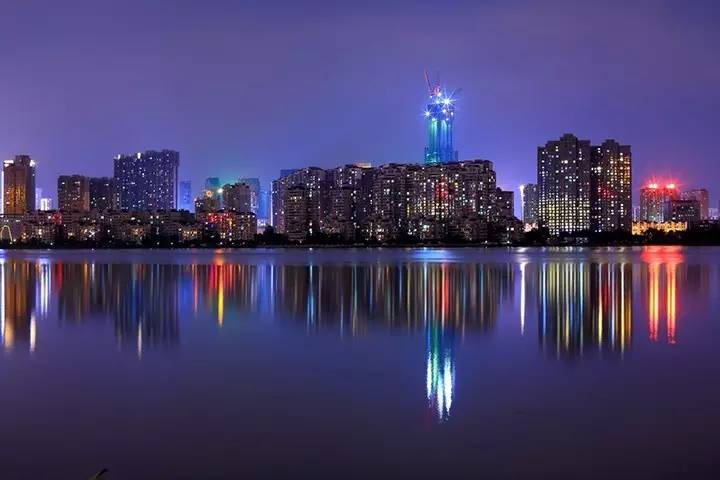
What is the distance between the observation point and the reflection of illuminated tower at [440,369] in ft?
33.3

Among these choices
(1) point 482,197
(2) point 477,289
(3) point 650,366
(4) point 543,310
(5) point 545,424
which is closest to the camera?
(5) point 545,424

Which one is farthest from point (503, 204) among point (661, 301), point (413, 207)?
point (661, 301)

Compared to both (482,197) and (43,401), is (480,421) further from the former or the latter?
(482,197)

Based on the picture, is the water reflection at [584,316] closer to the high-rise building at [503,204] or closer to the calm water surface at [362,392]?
the calm water surface at [362,392]

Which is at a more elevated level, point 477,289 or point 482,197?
point 482,197

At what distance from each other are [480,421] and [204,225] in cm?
18910

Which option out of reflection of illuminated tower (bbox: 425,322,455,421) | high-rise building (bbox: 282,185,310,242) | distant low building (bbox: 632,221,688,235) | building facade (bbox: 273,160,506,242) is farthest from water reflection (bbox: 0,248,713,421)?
distant low building (bbox: 632,221,688,235)

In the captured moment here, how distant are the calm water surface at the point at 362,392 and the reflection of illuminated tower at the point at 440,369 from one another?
0.16 ft

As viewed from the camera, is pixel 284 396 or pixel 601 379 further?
pixel 601 379

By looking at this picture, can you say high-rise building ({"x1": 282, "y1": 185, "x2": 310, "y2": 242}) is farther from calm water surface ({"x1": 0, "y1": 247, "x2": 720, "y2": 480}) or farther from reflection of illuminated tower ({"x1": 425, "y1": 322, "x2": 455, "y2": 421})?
reflection of illuminated tower ({"x1": 425, "y1": 322, "x2": 455, "y2": 421})

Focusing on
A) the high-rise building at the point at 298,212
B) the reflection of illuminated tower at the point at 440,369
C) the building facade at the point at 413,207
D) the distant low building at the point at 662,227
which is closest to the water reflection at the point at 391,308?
the reflection of illuminated tower at the point at 440,369

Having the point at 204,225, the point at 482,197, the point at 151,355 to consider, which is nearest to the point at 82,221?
the point at 204,225

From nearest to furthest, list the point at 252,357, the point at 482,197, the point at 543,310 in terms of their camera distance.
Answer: the point at 252,357
the point at 543,310
the point at 482,197

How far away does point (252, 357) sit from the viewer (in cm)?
1406
